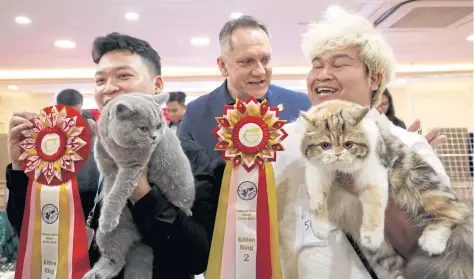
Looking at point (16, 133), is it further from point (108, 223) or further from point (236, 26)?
point (236, 26)

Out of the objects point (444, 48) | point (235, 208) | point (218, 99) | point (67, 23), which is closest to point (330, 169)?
point (235, 208)

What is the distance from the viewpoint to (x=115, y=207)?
78 cm

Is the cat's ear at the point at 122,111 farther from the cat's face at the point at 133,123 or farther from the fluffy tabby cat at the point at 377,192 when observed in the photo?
the fluffy tabby cat at the point at 377,192

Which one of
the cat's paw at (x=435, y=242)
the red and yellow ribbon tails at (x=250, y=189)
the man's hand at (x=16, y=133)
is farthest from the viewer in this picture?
the man's hand at (x=16, y=133)

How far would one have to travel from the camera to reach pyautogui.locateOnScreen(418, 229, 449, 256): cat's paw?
0.69 meters

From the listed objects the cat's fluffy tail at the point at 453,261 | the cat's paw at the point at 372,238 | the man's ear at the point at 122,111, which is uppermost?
the man's ear at the point at 122,111

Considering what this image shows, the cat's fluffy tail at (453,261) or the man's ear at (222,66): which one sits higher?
the man's ear at (222,66)

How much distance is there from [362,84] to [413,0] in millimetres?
2717

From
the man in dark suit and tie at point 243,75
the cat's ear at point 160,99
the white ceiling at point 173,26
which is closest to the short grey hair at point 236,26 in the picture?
the man in dark suit and tie at point 243,75

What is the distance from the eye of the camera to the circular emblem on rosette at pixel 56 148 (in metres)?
0.89

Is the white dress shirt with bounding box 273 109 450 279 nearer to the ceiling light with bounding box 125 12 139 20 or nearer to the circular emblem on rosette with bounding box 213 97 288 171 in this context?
the circular emblem on rosette with bounding box 213 97 288 171

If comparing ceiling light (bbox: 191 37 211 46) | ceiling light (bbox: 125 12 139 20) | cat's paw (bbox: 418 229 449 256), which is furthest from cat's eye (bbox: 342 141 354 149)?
ceiling light (bbox: 191 37 211 46)

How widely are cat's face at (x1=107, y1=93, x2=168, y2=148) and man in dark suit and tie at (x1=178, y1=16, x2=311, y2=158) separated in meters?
0.32

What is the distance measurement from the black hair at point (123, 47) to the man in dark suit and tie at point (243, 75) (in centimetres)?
25
